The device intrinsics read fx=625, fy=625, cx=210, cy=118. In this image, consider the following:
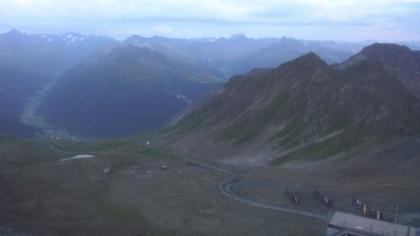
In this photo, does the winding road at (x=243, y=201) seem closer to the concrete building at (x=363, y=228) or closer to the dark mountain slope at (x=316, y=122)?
the concrete building at (x=363, y=228)

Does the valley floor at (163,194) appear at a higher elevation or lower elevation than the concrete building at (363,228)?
lower

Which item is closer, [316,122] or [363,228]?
[363,228]

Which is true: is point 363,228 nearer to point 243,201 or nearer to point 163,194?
point 243,201

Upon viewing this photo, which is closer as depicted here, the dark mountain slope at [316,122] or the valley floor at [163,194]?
the valley floor at [163,194]

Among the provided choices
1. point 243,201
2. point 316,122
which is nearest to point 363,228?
point 243,201

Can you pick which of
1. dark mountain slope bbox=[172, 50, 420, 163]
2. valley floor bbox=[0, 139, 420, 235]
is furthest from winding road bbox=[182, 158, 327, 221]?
dark mountain slope bbox=[172, 50, 420, 163]

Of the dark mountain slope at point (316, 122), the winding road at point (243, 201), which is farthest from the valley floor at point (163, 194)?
the dark mountain slope at point (316, 122)

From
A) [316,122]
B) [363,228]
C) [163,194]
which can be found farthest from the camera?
[316,122]

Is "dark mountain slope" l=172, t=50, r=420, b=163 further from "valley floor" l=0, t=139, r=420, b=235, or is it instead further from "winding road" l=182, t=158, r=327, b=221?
"winding road" l=182, t=158, r=327, b=221
